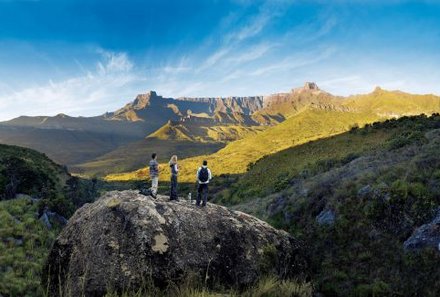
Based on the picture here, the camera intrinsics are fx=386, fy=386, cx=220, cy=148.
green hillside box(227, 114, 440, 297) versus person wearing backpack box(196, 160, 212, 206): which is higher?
person wearing backpack box(196, 160, 212, 206)

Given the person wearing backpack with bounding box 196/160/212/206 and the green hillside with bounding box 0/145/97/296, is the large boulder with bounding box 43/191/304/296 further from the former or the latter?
the green hillside with bounding box 0/145/97/296

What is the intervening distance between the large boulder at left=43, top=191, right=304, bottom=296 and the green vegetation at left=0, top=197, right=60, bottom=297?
4.65 meters

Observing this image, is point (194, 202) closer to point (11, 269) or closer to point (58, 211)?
point (11, 269)

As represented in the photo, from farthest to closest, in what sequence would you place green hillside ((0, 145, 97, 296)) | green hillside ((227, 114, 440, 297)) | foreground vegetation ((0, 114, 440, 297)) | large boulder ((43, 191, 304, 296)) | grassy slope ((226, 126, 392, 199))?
1. grassy slope ((226, 126, 392, 199))
2. green hillside ((0, 145, 97, 296))
3. green hillside ((227, 114, 440, 297))
4. foreground vegetation ((0, 114, 440, 297))
5. large boulder ((43, 191, 304, 296))

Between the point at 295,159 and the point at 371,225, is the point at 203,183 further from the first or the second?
the point at 295,159

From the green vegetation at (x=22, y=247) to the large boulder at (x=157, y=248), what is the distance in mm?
4649

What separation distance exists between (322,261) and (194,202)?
562 centimetres

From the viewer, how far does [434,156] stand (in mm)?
19234

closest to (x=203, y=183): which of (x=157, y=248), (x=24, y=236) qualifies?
(x=157, y=248)

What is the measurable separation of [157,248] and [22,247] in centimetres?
1542

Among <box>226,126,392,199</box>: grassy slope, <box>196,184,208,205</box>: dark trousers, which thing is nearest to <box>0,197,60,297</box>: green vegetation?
<box>196,184,208,205</box>: dark trousers

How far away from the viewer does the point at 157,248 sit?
480 inches

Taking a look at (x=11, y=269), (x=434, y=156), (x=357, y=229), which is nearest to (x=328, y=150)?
(x=434, y=156)

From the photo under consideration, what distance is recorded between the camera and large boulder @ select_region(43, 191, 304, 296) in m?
11.7
